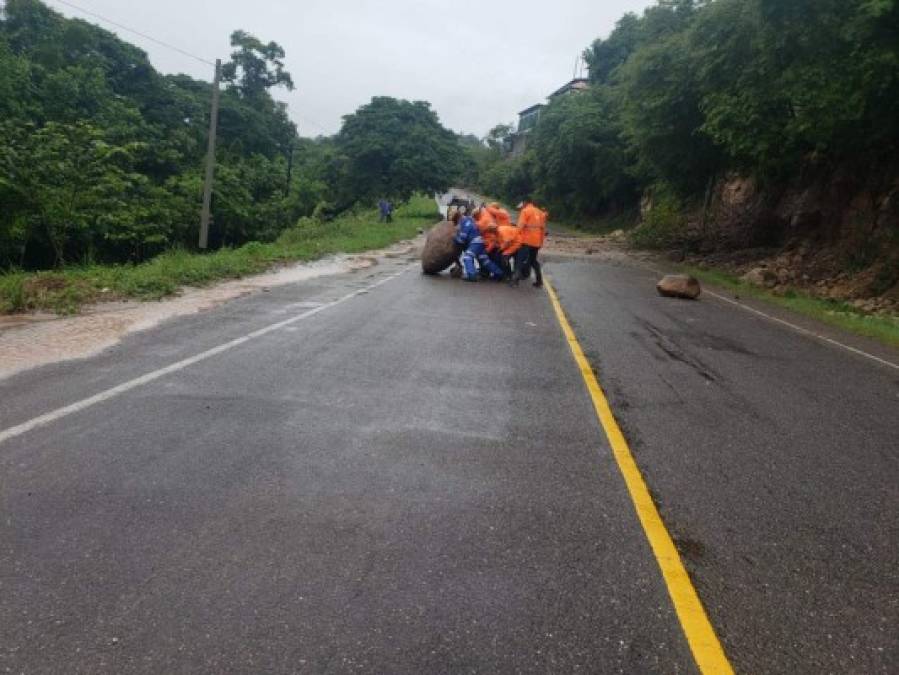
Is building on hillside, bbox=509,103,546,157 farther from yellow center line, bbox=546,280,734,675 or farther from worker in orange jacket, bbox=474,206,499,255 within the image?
yellow center line, bbox=546,280,734,675

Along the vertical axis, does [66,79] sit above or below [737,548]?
above

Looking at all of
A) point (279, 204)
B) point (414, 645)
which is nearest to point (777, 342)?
point (414, 645)

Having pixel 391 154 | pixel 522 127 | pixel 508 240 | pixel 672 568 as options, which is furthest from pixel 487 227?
pixel 522 127

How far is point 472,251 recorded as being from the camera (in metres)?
15.1

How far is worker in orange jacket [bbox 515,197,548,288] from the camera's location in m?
14.4

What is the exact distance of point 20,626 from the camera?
2.39 metres

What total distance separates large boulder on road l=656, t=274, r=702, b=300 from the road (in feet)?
25.9

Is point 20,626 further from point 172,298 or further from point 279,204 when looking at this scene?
point 279,204

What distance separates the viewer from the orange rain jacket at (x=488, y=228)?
1530cm

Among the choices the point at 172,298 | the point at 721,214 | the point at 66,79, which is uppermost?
the point at 66,79

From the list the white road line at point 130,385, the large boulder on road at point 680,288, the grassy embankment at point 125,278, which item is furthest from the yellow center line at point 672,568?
the large boulder on road at point 680,288

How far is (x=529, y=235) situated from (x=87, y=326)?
9211 millimetres

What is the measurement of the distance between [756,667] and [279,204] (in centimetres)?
4033

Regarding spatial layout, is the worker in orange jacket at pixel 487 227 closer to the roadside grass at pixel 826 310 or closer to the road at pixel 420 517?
the roadside grass at pixel 826 310
